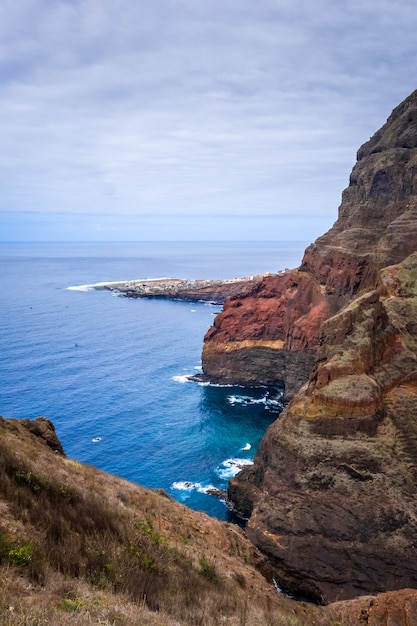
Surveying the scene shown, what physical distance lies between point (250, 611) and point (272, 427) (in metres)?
29.9

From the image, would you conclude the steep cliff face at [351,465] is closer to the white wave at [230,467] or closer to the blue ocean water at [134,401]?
the white wave at [230,467]

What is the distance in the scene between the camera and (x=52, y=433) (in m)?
26.5

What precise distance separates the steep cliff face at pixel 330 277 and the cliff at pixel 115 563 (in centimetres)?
3502

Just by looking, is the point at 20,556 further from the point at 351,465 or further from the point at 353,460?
the point at 353,460

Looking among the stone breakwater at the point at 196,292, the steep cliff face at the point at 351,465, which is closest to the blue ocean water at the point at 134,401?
the steep cliff face at the point at 351,465

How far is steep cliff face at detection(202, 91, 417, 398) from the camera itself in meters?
58.9

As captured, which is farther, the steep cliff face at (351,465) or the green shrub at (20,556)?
the steep cliff face at (351,465)

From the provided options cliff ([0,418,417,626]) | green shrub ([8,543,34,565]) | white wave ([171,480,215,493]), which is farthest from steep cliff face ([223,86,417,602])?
green shrub ([8,543,34,565])

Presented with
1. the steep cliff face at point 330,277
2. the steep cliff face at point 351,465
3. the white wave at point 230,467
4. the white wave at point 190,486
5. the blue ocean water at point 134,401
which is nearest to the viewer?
the steep cliff face at point 351,465

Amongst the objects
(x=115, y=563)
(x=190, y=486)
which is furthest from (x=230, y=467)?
(x=115, y=563)

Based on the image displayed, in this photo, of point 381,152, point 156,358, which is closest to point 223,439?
point 156,358

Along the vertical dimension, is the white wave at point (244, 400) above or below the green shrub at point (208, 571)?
below

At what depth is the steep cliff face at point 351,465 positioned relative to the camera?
3431cm

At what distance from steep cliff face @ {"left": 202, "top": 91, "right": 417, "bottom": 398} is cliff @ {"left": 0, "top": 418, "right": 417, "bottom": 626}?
1379 inches
